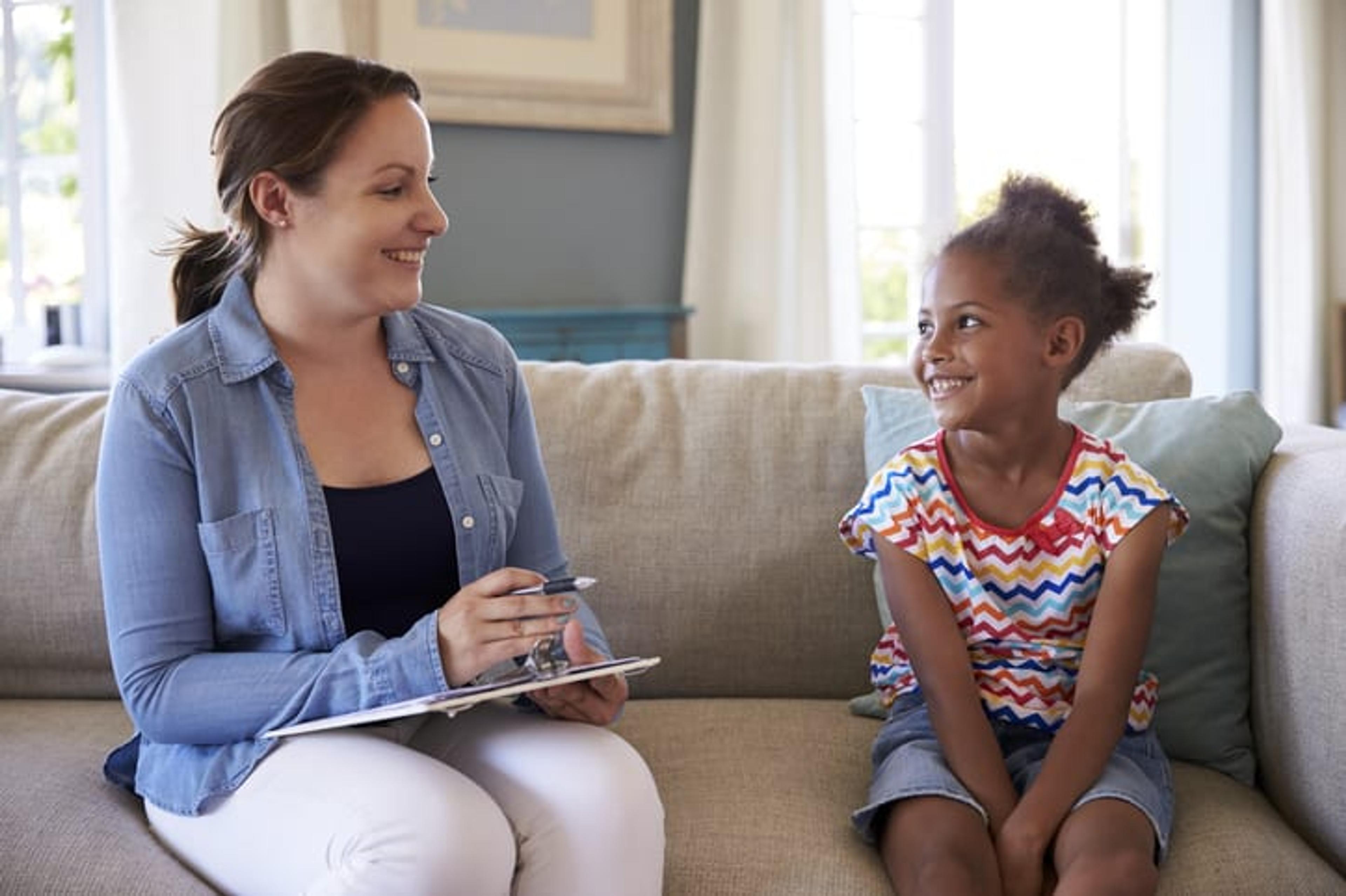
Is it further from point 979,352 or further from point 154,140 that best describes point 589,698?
point 154,140

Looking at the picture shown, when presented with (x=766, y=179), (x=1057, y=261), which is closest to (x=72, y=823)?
(x=1057, y=261)

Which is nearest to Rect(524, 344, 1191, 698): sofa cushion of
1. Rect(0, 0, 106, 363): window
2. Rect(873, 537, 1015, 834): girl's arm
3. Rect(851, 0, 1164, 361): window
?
Rect(873, 537, 1015, 834): girl's arm

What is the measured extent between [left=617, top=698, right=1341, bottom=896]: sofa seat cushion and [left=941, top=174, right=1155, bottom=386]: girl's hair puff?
50cm

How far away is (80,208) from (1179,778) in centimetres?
315

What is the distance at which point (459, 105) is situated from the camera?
389cm

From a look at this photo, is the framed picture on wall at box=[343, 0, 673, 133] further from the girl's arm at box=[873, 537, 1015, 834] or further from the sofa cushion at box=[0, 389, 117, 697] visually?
the girl's arm at box=[873, 537, 1015, 834]

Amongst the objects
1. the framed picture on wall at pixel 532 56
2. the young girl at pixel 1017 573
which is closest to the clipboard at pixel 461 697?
the young girl at pixel 1017 573

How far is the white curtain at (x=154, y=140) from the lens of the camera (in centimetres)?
351

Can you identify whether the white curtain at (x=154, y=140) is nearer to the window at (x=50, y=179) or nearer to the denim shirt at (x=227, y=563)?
the window at (x=50, y=179)

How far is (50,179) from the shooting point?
12.8 ft

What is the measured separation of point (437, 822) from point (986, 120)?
382cm

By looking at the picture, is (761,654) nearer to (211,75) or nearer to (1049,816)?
(1049,816)

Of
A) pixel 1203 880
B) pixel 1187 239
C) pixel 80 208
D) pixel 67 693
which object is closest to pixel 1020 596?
pixel 1203 880

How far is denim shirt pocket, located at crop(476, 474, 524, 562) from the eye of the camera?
5.36 feet
